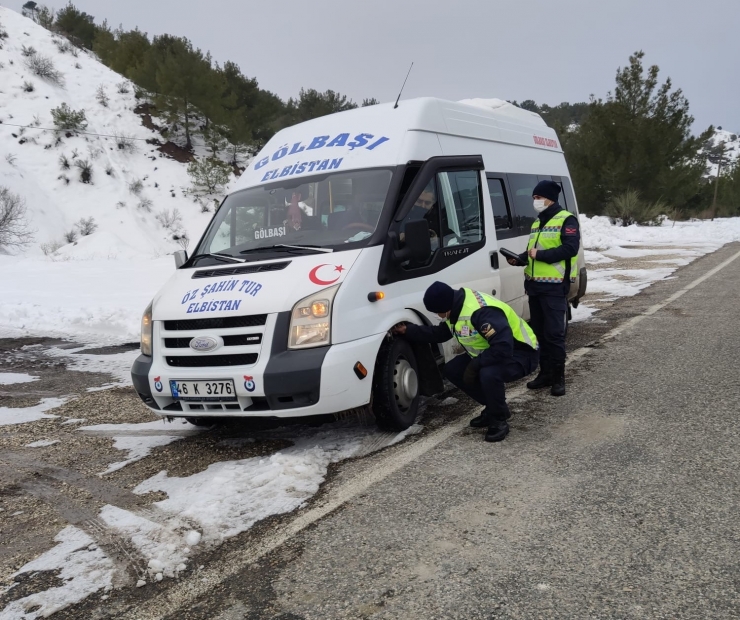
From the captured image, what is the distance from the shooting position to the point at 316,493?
375cm

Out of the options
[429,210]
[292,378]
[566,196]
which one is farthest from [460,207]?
[566,196]

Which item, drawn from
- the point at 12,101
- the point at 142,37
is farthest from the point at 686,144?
the point at 12,101

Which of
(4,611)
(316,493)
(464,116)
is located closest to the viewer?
(4,611)

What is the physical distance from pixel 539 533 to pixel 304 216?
2.95m

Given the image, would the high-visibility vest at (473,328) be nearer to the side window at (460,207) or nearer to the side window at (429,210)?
the side window at (429,210)

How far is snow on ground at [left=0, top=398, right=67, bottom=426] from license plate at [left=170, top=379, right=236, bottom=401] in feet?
6.76

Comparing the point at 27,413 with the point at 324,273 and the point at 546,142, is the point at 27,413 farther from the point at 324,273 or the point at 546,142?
the point at 546,142

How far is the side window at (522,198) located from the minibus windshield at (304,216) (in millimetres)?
2357

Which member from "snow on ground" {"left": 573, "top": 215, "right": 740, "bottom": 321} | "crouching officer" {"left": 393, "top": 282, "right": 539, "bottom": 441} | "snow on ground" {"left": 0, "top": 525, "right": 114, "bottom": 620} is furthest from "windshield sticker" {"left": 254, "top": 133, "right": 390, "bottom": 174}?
"snow on ground" {"left": 573, "top": 215, "right": 740, "bottom": 321}

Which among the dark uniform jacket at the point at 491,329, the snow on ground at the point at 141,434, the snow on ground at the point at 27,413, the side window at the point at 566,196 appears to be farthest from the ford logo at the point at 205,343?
the side window at the point at 566,196

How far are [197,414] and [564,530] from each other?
99.9 inches

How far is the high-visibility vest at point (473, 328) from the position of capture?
179 inches

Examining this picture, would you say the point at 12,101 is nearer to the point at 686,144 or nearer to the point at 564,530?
the point at 686,144

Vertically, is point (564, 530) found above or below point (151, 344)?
below
